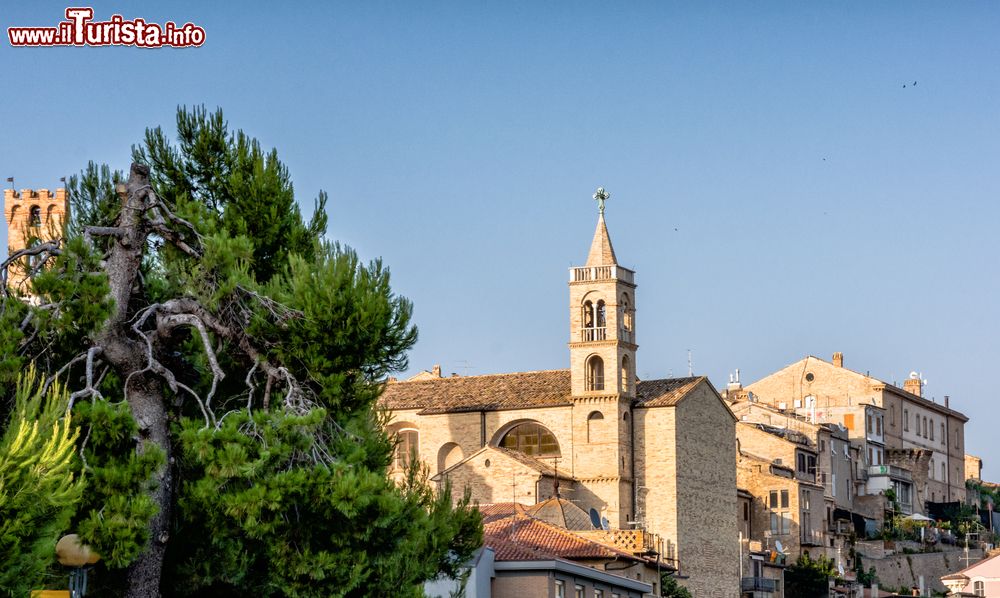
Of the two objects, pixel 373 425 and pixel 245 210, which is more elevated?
pixel 245 210

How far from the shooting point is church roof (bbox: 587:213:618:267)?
261ft

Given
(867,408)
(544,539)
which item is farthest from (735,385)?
(544,539)

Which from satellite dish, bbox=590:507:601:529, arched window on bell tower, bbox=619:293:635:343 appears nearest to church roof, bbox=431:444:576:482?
satellite dish, bbox=590:507:601:529

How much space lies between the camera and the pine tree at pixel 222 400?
28094mm

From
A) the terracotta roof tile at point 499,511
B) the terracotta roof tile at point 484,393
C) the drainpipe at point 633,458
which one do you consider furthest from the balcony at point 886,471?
the terracotta roof tile at point 499,511

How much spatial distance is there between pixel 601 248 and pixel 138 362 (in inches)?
2033

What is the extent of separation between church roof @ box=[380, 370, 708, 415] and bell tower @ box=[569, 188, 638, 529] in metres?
1.22

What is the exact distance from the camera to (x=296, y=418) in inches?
1121

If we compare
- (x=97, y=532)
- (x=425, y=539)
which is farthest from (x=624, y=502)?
(x=97, y=532)

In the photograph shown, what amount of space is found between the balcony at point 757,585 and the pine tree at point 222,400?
51.6 metres

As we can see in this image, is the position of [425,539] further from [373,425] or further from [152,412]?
[152,412]

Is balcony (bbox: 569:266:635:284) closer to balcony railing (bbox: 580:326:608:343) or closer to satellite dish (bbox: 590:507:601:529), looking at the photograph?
balcony railing (bbox: 580:326:608:343)

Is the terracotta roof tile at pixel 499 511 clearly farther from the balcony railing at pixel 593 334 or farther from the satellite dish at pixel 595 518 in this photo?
the balcony railing at pixel 593 334

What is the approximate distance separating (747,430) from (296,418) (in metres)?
69.5
